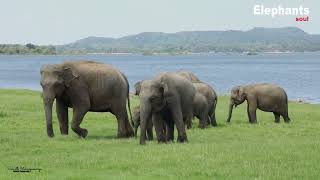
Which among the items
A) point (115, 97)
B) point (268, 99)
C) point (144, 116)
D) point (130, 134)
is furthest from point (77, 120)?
point (268, 99)

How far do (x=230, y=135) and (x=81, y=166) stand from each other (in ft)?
30.6

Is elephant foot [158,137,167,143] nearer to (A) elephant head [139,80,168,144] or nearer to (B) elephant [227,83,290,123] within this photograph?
(A) elephant head [139,80,168,144]

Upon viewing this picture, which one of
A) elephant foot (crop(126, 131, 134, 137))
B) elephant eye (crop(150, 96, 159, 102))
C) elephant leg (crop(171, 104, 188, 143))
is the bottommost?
elephant foot (crop(126, 131, 134, 137))

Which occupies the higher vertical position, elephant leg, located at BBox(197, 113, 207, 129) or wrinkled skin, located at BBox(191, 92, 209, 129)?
wrinkled skin, located at BBox(191, 92, 209, 129)

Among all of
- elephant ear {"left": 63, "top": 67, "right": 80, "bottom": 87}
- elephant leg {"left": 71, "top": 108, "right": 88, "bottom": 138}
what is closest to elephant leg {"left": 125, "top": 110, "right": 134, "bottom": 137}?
elephant leg {"left": 71, "top": 108, "right": 88, "bottom": 138}

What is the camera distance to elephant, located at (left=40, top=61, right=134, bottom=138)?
21.0 metres

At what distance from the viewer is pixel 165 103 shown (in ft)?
64.4

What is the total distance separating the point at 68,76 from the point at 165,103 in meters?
3.59

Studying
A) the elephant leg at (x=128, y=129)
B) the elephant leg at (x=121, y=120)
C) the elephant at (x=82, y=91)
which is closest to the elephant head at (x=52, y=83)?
the elephant at (x=82, y=91)

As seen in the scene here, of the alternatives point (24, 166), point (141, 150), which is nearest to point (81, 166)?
point (24, 166)

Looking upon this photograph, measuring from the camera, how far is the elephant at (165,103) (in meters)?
19.1

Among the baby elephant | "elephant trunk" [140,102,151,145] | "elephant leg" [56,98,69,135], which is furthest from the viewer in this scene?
the baby elephant

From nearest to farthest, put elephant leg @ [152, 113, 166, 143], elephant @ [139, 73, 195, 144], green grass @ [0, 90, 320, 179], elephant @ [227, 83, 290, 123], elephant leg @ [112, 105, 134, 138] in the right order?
green grass @ [0, 90, 320, 179], elephant @ [139, 73, 195, 144], elephant leg @ [152, 113, 166, 143], elephant leg @ [112, 105, 134, 138], elephant @ [227, 83, 290, 123]

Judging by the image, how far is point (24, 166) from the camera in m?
15.0
